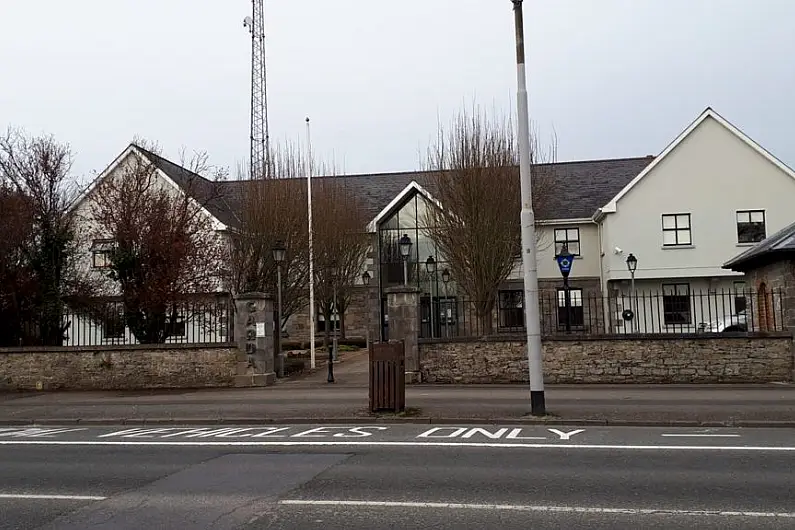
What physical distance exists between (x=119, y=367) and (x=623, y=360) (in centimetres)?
1349

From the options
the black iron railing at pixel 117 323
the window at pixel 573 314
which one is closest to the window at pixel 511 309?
the window at pixel 573 314

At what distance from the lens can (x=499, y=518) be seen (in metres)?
6.45

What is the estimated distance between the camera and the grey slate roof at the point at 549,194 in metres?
28.8

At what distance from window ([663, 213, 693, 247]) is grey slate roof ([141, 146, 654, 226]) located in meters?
3.52

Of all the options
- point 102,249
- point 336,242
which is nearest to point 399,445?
point 102,249

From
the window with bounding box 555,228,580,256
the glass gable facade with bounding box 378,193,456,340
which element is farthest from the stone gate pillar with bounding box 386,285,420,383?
the window with bounding box 555,228,580,256

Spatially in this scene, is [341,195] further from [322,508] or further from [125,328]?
[322,508]

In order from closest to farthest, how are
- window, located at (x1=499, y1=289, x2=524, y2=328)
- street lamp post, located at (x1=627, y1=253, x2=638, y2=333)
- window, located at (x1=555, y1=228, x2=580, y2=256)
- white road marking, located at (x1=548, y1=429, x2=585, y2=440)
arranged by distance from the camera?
1. white road marking, located at (x1=548, y1=429, x2=585, y2=440)
2. street lamp post, located at (x1=627, y1=253, x2=638, y2=333)
3. window, located at (x1=499, y1=289, x2=524, y2=328)
4. window, located at (x1=555, y1=228, x2=580, y2=256)

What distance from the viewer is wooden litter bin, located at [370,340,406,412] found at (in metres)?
13.9

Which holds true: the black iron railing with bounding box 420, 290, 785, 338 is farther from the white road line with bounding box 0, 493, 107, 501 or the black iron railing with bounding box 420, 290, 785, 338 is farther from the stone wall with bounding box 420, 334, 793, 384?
the white road line with bounding box 0, 493, 107, 501

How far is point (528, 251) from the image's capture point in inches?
510

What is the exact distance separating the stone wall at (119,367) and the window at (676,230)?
878 inches

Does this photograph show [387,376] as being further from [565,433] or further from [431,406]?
[565,433]

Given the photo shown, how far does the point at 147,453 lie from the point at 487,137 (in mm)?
20125
